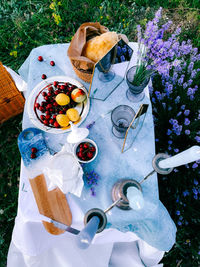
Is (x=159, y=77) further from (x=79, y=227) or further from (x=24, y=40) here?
(x=24, y=40)

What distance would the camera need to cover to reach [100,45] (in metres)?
1.10

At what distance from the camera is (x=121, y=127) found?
3.52 feet

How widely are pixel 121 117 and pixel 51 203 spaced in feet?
1.99

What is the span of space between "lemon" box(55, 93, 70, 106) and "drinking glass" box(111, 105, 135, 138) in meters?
0.28

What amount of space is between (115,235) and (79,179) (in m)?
0.47

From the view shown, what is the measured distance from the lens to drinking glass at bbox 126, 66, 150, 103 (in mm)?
1154

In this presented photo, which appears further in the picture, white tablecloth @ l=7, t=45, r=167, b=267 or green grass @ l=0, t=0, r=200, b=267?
green grass @ l=0, t=0, r=200, b=267

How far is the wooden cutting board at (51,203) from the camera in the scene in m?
1.06

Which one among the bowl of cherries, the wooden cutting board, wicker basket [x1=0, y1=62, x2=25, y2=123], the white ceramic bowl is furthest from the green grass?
the bowl of cherries

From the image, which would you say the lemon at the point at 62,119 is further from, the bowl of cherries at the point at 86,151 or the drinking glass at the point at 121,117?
the drinking glass at the point at 121,117

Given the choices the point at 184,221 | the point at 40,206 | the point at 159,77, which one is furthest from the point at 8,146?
the point at 184,221

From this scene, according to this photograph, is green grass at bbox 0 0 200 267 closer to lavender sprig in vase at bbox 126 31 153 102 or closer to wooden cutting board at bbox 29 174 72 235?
wooden cutting board at bbox 29 174 72 235

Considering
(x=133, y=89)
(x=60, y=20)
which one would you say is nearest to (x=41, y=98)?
(x=133, y=89)

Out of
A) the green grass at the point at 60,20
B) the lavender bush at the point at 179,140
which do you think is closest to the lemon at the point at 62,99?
the lavender bush at the point at 179,140
